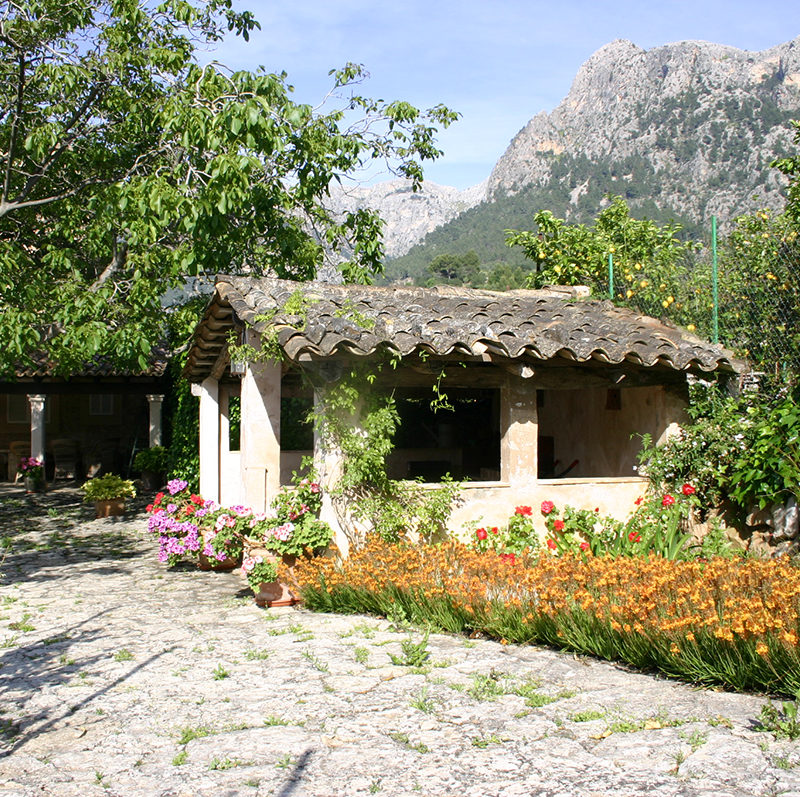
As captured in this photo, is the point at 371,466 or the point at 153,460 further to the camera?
the point at 153,460

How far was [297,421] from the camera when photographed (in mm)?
14656

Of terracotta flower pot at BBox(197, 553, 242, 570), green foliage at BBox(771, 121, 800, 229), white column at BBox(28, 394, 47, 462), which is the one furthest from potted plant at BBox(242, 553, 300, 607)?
white column at BBox(28, 394, 47, 462)

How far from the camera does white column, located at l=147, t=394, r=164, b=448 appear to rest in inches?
733

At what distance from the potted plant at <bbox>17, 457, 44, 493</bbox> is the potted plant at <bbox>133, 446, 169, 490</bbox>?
2062mm

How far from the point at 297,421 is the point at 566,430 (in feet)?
16.5

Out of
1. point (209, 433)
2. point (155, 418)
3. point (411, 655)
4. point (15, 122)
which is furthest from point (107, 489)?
point (411, 655)

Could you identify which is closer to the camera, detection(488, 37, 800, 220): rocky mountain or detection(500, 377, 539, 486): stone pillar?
detection(500, 377, 539, 486): stone pillar

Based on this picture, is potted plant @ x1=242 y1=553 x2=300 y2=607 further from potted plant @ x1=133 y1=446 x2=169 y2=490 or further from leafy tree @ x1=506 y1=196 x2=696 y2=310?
potted plant @ x1=133 y1=446 x2=169 y2=490

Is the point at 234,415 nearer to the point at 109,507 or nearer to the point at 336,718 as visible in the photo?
the point at 109,507

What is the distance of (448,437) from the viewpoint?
45.3 feet

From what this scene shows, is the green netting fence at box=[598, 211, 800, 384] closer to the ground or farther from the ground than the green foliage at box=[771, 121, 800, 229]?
closer to the ground

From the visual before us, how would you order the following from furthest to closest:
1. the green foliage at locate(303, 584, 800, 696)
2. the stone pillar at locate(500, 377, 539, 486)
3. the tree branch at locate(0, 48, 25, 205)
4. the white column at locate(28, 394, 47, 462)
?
the white column at locate(28, 394, 47, 462), the tree branch at locate(0, 48, 25, 205), the stone pillar at locate(500, 377, 539, 486), the green foliage at locate(303, 584, 800, 696)

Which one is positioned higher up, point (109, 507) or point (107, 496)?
point (107, 496)

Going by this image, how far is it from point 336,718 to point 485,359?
155 inches
